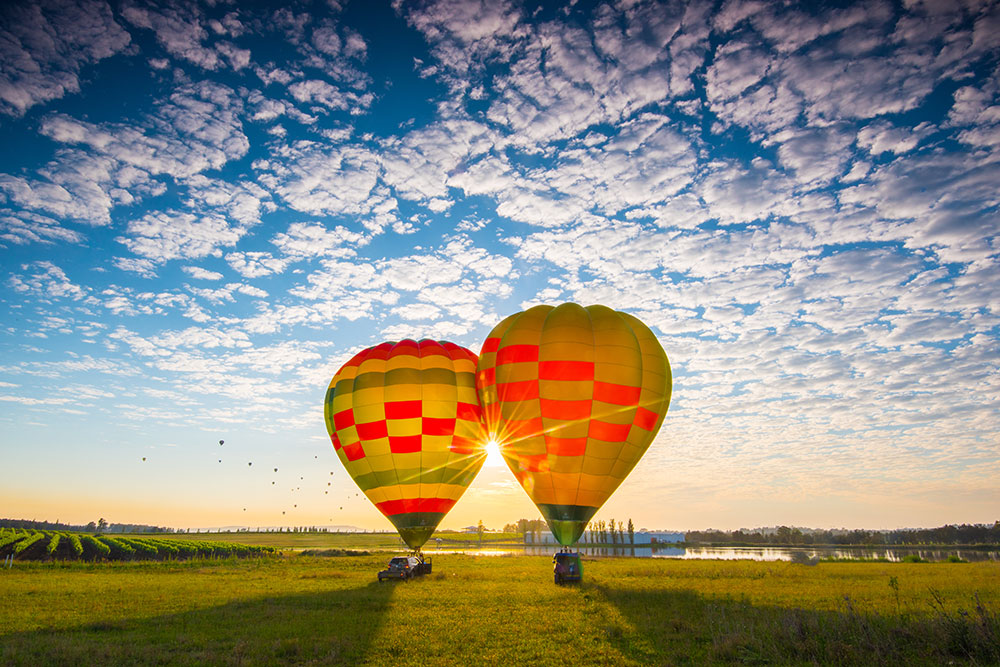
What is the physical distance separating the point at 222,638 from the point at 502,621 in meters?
8.79

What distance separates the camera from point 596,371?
2483cm

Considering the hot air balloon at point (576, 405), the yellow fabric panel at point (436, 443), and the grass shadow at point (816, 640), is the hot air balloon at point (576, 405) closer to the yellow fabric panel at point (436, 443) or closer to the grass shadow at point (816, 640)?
the yellow fabric panel at point (436, 443)

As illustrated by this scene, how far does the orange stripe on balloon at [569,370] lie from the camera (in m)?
24.8

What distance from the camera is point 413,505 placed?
29.9 meters

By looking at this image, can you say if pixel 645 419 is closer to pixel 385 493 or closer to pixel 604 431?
pixel 604 431

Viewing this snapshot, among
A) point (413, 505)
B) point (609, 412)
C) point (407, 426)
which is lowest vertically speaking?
point (413, 505)

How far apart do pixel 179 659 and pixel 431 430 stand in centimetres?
1677

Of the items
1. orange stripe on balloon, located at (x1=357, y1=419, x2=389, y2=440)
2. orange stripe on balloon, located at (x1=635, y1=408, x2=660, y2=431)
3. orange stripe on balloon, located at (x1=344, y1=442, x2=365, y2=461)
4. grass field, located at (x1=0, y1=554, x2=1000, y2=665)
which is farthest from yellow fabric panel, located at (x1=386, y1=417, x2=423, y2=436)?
orange stripe on balloon, located at (x1=635, y1=408, x2=660, y2=431)

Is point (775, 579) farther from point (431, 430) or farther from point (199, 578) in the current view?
point (199, 578)

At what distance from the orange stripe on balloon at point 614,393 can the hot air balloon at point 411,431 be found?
8.64 meters

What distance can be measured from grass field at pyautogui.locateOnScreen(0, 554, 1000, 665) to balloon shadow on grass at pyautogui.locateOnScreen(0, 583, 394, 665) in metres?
0.07

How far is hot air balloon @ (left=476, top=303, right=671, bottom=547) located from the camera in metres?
24.5

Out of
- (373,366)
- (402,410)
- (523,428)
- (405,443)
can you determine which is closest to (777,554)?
(523,428)

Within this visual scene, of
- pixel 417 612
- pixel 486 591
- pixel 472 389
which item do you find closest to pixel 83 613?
pixel 417 612
